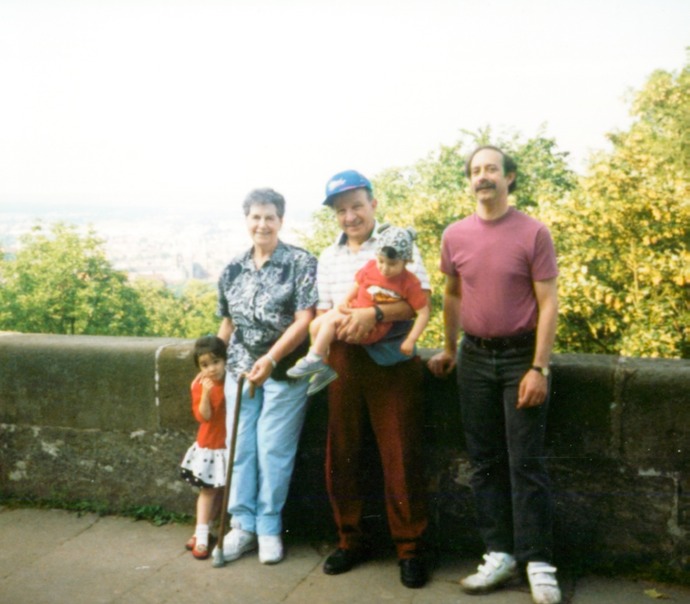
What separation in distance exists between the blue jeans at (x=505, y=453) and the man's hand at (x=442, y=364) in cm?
12

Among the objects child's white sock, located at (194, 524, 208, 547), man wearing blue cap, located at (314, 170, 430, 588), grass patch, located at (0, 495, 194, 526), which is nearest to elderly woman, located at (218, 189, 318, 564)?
child's white sock, located at (194, 524, 208, 547)

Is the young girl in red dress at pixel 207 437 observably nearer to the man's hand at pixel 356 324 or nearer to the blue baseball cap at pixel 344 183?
the man's hand at pixel 356 324

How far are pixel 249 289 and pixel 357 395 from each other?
28.8 inches

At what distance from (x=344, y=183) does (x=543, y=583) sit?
1.81 meters

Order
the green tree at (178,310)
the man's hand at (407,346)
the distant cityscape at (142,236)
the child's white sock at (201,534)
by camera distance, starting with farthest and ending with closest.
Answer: the green tree at (178,310), the distant cityscape at (142,236), the child's white sock at (201,534), the man's hand at (407,346)

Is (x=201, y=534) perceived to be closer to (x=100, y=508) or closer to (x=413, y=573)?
(x=100, y=508)

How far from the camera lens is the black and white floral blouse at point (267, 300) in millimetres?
3396

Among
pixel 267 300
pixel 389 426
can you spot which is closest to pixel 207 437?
pixel 267 300

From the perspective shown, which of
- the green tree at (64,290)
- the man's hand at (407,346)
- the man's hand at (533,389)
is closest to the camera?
the man's hand at (533,389)

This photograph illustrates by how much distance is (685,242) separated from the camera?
43.8 feet

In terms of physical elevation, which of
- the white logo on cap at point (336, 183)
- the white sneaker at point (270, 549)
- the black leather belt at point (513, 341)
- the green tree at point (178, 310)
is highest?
the white logo on cap at point (336, 183)

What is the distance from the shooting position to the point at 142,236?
4488 cm

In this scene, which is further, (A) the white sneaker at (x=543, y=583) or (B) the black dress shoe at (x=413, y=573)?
(B) the black dress shoe at (x=413, y=573)

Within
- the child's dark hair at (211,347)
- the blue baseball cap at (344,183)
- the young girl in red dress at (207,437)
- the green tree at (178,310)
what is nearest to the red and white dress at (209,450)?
the young girl in red dress at (207,437)
